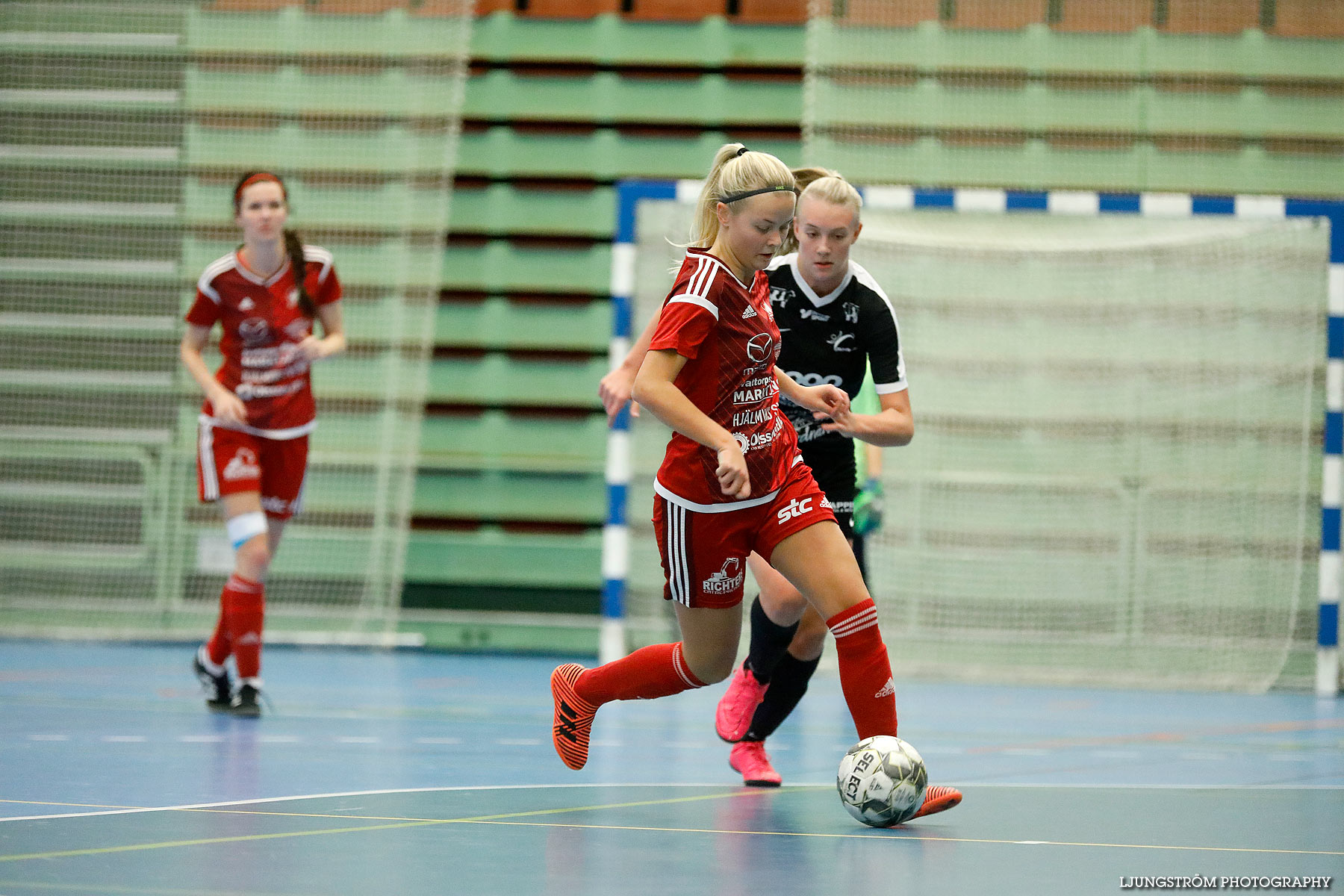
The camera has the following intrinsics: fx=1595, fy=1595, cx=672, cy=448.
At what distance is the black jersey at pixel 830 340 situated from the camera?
4172mm

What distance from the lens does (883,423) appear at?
3.97 metres

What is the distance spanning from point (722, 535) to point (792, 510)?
17 centimetres

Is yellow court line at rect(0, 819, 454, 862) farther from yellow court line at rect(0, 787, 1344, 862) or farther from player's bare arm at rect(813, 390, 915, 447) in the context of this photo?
player's bare arm at rect(813, 390, 915, 447)

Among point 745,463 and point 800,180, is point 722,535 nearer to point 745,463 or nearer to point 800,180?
point 745,463

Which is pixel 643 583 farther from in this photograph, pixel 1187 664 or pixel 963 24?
pixel 963 24

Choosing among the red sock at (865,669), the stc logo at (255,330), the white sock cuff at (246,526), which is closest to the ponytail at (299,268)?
the stc logo at (255,330)

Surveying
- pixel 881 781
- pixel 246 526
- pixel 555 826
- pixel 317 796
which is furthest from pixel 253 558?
pixel 881 781

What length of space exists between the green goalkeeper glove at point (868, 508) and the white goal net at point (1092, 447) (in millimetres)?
911

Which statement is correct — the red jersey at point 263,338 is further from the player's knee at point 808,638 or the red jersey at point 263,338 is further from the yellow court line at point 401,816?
the yellow court line at point 401,816

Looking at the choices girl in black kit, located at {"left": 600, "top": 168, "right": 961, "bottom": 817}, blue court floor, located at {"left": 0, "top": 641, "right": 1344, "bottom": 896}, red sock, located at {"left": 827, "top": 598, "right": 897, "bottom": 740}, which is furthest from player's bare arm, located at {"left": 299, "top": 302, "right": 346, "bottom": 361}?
red sock, located at {"left": 827, "top": 598, "right": 897, "bottom": 740}

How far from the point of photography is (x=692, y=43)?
8.91 metres

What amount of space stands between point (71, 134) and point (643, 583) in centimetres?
390

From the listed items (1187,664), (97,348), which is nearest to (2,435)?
(97,348)

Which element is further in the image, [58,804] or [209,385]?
[209,385]
